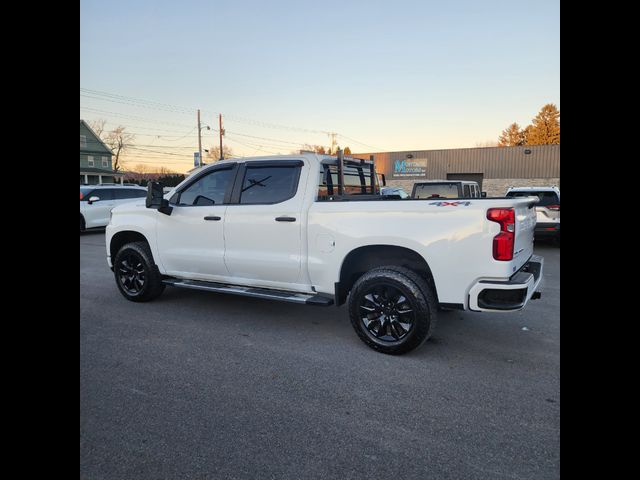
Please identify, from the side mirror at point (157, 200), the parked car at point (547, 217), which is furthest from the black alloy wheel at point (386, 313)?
the parked car at point (547, 217)

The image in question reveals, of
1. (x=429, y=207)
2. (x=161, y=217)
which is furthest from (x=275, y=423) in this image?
(x=161, y=217)

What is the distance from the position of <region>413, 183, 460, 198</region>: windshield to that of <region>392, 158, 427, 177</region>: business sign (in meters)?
25.4

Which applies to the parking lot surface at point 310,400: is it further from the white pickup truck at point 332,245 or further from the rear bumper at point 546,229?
the rear bumper at point 546,229

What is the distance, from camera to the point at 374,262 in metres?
4.70

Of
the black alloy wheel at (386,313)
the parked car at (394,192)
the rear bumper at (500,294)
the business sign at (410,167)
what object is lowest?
the black alloy wheel at (386,313)

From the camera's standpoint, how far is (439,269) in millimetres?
4004

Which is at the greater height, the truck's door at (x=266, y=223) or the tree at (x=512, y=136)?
the tree at (x=512, y=136)

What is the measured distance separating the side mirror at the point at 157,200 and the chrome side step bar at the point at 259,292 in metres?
0.95

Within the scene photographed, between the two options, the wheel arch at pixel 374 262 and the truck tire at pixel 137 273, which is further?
the truck tire at pixel 137 273

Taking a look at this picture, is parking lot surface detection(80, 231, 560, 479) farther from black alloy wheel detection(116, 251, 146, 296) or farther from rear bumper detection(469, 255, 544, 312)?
black alloy wheel detection(116, 251, 146, 296)

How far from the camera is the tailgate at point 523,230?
13.0 ft
